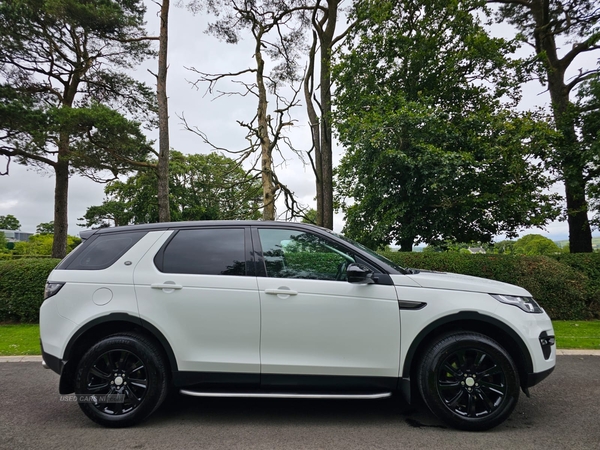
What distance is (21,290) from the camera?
7676 mm

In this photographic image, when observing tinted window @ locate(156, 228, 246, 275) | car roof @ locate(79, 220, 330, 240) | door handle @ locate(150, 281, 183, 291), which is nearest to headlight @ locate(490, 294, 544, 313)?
car roof @ locate(79, 220, 330, 240)

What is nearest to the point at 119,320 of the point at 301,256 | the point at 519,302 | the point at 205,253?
the point at 205,253

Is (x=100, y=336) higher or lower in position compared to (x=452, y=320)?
lower

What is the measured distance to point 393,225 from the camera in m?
11.4

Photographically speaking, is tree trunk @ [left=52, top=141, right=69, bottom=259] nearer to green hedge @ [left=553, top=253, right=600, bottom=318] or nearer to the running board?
the running board

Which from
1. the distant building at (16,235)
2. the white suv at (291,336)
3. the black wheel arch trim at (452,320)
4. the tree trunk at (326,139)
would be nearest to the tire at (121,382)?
A: the white suv at (291,336)

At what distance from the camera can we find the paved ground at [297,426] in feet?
9.28

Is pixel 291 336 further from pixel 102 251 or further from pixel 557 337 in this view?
pixel 557 337

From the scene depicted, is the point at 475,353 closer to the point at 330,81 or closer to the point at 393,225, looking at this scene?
the point at 393,225

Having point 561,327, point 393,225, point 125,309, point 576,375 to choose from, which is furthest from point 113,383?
point 393,225

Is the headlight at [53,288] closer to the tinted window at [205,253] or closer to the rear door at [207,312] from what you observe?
the rear door at [207,312]

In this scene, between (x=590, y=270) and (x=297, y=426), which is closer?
(x=297, y=426)

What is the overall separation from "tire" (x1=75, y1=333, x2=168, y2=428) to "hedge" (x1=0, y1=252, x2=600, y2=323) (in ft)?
19.1

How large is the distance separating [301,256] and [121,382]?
1944mm
